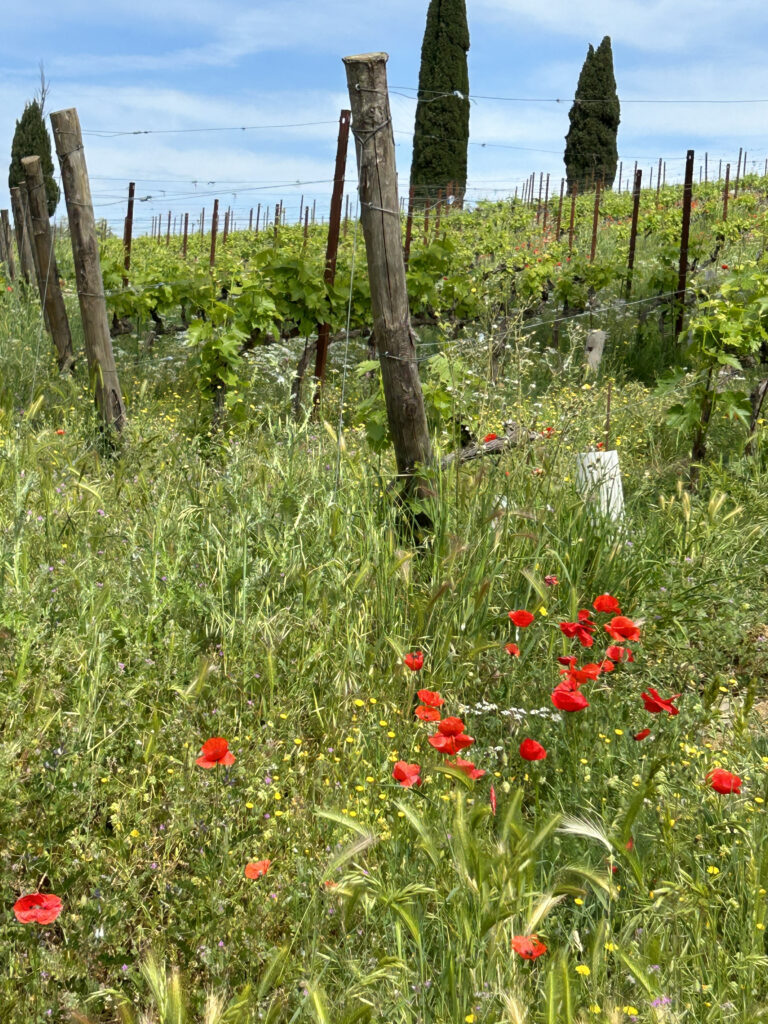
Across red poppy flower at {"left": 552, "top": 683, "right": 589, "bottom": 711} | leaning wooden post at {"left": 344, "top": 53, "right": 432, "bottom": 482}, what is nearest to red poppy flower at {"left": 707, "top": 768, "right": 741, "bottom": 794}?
red poppy flower at {"left": 552, "top": 683, "right": 589, "bottom": 711}

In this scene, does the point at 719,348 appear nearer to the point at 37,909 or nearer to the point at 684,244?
the point at 684,244

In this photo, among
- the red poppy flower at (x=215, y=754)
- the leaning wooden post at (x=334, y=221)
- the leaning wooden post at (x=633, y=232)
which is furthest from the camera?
the leaning wooden post at (x=633, y=232)

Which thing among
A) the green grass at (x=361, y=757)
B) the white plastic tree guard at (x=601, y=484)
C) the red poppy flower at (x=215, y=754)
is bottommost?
the green grass at (x=361, y=757)

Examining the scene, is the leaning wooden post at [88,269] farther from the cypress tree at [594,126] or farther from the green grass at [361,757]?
the cypress tree at [594,126]

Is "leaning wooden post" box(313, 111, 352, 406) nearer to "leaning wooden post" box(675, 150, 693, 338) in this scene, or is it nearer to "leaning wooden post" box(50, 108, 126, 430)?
"leaning wooden post" box(50, 108, 126, 430)

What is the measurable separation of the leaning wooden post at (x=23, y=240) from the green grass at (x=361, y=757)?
7.48 meters

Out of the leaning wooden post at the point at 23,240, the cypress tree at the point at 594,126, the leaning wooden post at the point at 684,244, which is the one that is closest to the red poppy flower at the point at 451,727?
the leaning wooden post at the point at 684,244

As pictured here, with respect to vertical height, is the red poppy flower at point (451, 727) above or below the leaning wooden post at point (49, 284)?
below

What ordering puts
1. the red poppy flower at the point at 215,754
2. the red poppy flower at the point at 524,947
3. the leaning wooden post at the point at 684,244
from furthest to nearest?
the leaning wooden post at the point at 684,244 < the red poppy flower at the point at 215,754 < the red poppy flower at the point at 524,947

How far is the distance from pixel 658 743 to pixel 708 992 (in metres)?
0.90

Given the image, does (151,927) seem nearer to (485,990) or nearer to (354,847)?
(354,847)

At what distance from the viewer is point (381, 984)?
168 cm

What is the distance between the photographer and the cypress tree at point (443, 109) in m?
29.9

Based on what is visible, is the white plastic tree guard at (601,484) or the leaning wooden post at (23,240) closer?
the white plastic tree guard at (601,484)
